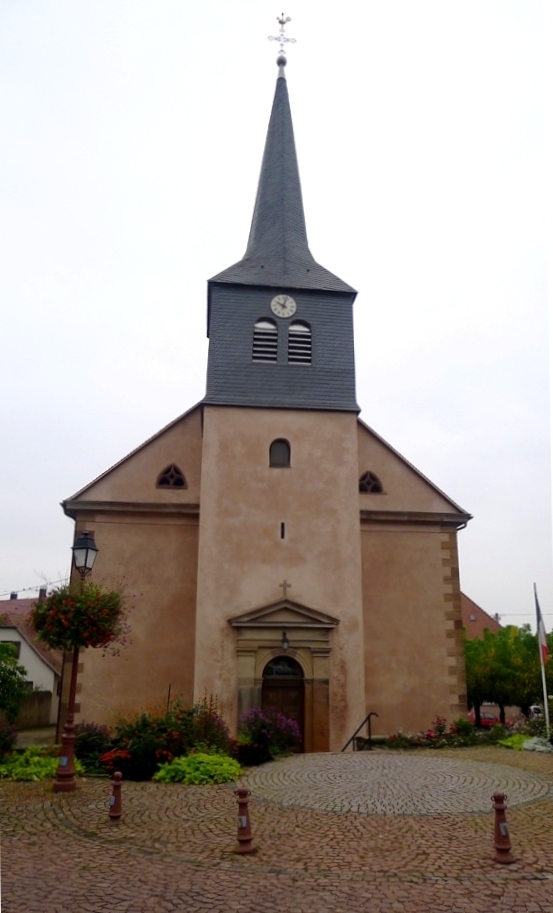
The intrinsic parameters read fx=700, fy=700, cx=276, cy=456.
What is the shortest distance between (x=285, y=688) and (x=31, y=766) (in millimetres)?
6750

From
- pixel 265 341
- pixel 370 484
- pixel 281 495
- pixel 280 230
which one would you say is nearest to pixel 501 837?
pixel 281 495

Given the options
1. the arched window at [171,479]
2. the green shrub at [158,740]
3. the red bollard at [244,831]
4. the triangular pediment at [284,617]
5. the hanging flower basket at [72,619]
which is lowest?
the red bollard at [244,831]

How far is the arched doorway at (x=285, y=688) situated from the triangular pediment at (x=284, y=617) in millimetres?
820

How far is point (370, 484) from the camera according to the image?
1992cm

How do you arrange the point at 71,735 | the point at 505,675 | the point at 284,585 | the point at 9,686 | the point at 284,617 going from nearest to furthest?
the point at 71,735
the point at 9,686
the point at 284,617
the point at 284,585
the point at 505,675

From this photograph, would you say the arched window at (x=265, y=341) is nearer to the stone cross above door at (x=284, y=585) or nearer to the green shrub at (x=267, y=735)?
the stone cross above door at (x=284, y=585)

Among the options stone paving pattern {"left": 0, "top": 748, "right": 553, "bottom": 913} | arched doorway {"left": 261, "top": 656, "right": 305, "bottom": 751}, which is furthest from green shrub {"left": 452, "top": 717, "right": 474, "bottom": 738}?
stone paving pattern {"left": 0, "top": 748, "right": 553, "bottom": 913}

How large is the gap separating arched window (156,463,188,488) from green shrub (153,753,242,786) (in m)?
9.11

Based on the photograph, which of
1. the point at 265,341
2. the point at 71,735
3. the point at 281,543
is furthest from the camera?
the point at 265,341

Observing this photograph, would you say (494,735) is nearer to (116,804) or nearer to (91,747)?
(91,747)

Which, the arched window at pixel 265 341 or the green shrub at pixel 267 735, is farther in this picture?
the arched window at pixel 265 341

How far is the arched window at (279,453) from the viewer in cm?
Result: 1833

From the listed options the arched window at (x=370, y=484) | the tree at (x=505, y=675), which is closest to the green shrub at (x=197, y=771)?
the arched window at (x=370, y=484)

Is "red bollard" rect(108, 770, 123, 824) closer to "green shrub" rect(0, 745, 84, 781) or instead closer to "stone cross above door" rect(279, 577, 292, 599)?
"green shrub" rect(0, 745, 84, 781)
